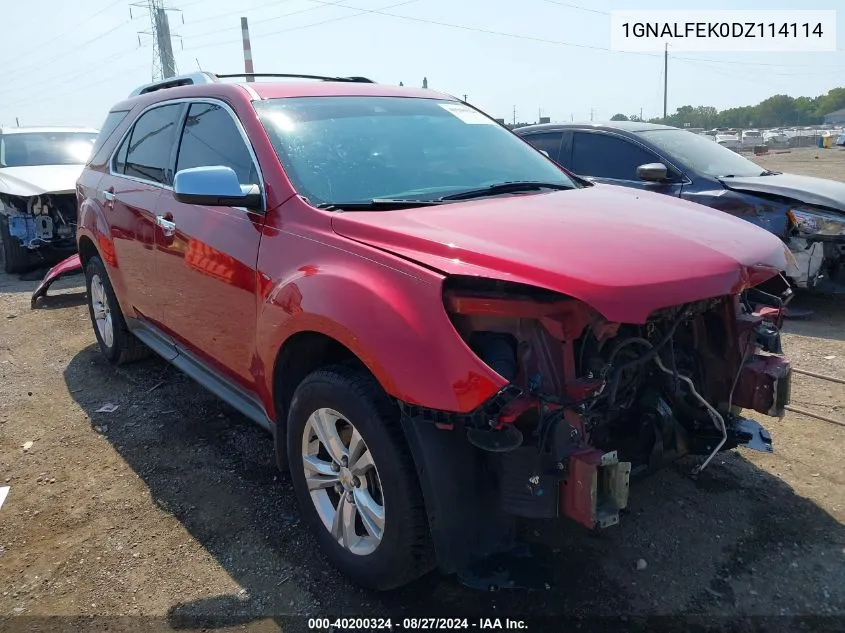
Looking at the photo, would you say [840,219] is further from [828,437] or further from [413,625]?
[413,625]

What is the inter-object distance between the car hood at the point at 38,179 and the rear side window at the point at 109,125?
3621 mm

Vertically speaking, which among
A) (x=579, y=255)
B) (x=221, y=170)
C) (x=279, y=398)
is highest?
(x=221, y=170)

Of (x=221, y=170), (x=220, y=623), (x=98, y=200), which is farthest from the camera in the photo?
(x=98, y=200)

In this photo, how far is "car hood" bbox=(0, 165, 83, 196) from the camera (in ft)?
27.5

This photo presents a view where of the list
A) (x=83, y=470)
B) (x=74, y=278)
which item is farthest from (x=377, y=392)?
(x=74, y=278)

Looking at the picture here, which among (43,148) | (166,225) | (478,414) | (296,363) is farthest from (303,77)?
(43,148)

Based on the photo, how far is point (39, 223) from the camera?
8.56 m

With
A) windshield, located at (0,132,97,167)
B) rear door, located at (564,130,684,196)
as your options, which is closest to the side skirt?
rear door, located at (564,130,684,196)

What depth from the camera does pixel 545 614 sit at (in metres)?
2.40

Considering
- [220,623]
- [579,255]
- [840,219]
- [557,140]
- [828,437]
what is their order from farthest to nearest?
1. [557,140]
2. [840,219]
3. [828,437]
4. [220,623]
5. [579,255]

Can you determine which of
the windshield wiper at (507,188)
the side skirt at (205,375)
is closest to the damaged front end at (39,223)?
the side skirt at (205,375)

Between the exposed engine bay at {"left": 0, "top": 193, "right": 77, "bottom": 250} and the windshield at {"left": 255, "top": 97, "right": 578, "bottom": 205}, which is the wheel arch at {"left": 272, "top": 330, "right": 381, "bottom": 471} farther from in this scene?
the exposed engine bay at {"left": 0, "top": 193, "right": 77, "bottom": 250}

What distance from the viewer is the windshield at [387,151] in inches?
112

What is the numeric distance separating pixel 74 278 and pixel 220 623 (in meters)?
7.54
